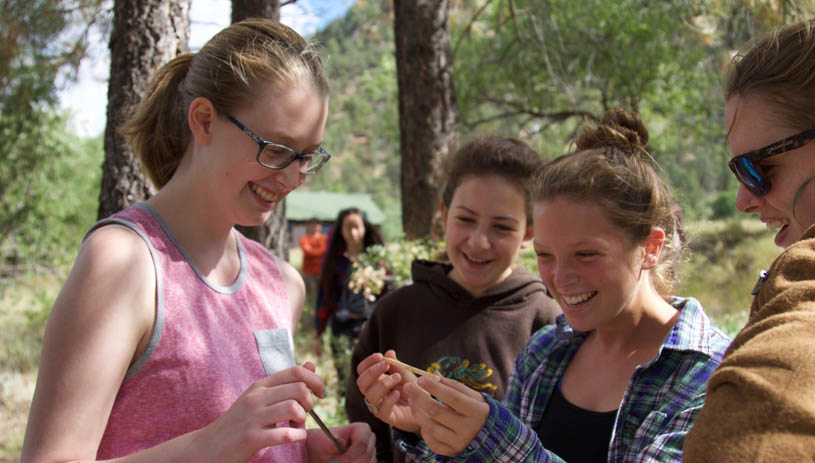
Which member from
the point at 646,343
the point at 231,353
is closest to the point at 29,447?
the point at 231,353

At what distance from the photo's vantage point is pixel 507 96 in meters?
13.3

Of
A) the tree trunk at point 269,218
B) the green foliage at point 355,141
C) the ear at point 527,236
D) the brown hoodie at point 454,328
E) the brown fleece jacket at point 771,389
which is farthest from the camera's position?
the green foliage at point 355,141

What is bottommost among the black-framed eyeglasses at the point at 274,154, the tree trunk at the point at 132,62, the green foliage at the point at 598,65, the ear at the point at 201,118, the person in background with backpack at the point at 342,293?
the person in background with backpack at the point at 342,293

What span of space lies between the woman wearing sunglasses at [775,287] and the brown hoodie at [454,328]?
1202 mm

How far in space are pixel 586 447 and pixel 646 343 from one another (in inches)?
13.8

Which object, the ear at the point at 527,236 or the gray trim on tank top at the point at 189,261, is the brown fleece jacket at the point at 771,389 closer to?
the gray trim on tank top at the point at 189,261

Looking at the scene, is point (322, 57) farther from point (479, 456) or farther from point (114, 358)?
point (479, 456)

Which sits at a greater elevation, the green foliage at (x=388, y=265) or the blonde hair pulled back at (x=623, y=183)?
the blonde hair pulled back at (x=623, y=183)

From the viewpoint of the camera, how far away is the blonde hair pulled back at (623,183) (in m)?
1.83

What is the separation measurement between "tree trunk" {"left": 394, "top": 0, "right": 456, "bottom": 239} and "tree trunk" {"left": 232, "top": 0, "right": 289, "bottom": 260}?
1.40 metres

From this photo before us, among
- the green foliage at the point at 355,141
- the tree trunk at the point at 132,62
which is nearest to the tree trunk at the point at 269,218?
the tree trunk at the point at 132,62

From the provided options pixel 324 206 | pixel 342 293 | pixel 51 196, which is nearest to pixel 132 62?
pixel 342 293

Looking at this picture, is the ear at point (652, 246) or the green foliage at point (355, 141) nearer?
the ear at point (652, 246)

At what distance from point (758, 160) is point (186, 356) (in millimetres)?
1284
